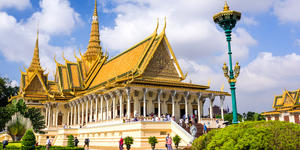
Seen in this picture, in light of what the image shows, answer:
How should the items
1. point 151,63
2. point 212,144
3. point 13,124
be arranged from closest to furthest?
point 212,144 → point 13,124 → point 151,63

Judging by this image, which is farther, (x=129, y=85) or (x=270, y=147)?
(x=129, y=85)

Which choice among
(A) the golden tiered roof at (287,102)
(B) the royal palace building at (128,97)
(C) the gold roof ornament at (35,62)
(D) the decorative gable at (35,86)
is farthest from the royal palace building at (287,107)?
(C) the gold roof ornament at (35,62)

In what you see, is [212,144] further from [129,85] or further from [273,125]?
[129,85]

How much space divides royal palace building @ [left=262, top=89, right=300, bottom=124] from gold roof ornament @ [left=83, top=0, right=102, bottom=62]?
2972 centimetres

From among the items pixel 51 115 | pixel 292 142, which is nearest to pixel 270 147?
pixel 292 142

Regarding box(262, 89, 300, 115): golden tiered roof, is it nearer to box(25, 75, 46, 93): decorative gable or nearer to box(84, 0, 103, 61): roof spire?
box(84, 0, 103, 61): roof spire

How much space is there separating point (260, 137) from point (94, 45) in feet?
155

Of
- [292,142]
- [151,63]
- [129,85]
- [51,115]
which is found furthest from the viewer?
[51,115]

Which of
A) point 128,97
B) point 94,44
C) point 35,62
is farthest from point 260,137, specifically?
point 35,62

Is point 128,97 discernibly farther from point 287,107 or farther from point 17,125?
point 287,107

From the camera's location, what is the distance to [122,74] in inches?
1281

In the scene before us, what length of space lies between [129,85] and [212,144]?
56.0 ft

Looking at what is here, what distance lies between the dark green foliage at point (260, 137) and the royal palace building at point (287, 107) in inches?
1368

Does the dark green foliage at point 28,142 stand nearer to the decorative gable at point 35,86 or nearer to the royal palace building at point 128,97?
the royal palace building at point 128,97
